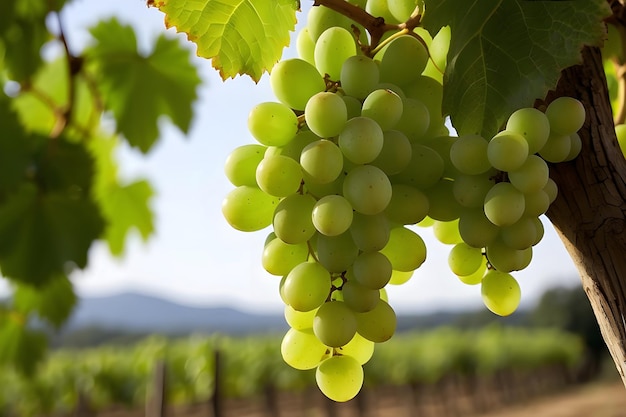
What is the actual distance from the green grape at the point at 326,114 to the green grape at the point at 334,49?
2.0 inches

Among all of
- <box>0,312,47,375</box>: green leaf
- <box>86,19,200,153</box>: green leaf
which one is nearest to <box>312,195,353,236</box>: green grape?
<box>86,19,200,153</box>: green leaf

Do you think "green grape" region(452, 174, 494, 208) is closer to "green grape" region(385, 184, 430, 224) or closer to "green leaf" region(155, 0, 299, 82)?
"green grape" region(385, 184, 430, 224)

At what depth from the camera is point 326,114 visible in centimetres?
32

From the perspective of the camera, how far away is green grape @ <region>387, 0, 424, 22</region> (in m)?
0.36

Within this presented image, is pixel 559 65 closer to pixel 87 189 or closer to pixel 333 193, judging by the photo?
pixel 333 193

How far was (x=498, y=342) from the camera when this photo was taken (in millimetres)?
11484

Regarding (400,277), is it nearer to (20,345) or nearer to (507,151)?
(507,151)

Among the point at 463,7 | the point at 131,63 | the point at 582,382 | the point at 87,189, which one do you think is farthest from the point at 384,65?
the point at 582,382

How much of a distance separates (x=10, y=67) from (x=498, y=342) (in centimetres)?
1135

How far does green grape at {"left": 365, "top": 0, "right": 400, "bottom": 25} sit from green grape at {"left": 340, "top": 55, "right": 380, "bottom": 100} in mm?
56

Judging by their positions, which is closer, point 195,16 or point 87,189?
point 195,16

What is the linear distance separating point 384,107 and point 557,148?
93mm

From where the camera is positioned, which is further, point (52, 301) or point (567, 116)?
point (52, 301)

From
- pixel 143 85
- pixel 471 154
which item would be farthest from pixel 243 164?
pixel 143 85
